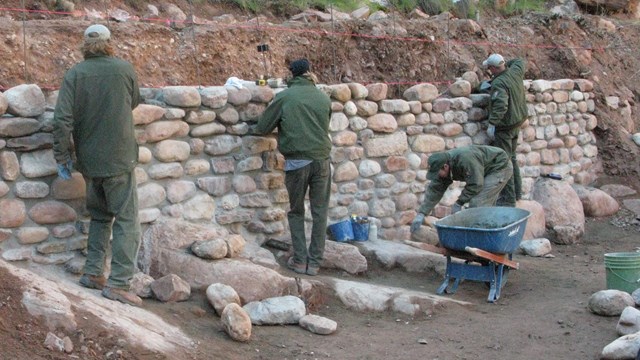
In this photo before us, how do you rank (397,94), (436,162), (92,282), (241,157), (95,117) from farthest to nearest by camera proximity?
(397,94)
(436,162)
(241,157)
(92,282)
(95,117)

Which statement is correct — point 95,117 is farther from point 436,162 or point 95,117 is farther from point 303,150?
point 436,162

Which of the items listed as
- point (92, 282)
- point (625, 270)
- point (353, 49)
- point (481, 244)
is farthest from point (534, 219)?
point (92, 282)

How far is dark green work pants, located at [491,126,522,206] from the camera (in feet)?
36.6

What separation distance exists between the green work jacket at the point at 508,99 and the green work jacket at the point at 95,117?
5768mm

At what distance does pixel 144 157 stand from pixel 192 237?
79 cm

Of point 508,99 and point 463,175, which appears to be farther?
point 508,99

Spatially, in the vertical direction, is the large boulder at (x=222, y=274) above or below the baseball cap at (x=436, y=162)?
below

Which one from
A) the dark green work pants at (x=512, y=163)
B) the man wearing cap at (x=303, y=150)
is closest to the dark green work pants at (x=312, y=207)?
the man wearing cap at (x=303, y=150)

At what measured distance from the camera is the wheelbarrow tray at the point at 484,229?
8.34 m

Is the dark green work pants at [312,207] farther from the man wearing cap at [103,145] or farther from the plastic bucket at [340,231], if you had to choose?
the man wearing cap at [103,145]

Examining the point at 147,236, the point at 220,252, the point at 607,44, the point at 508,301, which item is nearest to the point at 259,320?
the point at 220,252

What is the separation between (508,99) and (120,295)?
248 inches

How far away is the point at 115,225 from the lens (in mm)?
6762

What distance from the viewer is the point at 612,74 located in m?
14.9
